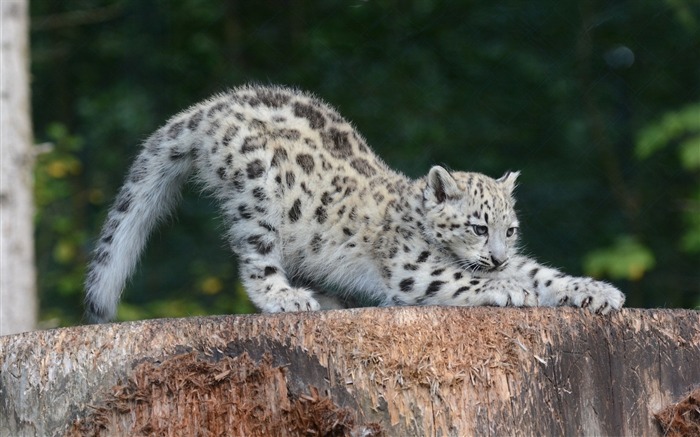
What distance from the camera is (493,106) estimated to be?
10227 millimetres

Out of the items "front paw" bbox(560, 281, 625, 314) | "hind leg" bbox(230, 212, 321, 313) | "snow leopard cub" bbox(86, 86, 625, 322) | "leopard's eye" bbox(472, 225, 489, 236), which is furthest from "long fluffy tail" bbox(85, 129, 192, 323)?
"front paw" bbox(560, 281, 625, 314)

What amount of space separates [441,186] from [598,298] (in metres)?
1.40

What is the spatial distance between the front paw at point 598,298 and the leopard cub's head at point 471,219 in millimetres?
749

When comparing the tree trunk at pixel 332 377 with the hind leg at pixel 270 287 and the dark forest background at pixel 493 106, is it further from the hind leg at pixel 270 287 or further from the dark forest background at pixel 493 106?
the dark forest background at pixel 493 106

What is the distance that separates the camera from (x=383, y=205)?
227 inches

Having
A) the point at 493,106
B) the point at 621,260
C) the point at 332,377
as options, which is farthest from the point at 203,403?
the point at 493,106

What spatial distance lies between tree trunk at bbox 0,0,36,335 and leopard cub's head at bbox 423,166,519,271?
3669mm

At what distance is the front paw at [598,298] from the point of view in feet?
14.1

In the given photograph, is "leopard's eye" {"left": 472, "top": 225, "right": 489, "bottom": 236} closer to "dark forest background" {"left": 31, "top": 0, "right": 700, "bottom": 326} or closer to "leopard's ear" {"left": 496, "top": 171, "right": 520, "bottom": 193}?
"leopard's ear" {"left": 496, "top": 171, "right": 520, "bottom": 193}

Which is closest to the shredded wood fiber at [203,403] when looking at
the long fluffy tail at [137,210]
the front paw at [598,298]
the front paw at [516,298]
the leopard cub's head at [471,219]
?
the front paw at [598,298]

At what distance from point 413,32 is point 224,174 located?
4.91 metres

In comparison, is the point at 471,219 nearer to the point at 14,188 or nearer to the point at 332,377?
the point at 332,377

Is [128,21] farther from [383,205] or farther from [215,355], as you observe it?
[215,355]

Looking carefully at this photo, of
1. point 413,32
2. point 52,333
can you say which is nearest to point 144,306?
point 413,32
